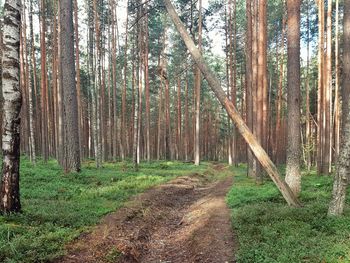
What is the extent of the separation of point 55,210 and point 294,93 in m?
8.40

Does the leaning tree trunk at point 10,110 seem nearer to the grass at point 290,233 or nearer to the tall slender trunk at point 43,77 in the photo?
the grass at point 290,233

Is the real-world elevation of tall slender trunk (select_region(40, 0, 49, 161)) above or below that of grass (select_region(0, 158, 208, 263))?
above

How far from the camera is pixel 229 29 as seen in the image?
100ft

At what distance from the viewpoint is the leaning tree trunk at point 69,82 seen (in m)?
14.1

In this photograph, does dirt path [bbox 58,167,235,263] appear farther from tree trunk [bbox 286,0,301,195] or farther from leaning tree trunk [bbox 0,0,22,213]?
tree trunk [bbox 286,0,301,195]

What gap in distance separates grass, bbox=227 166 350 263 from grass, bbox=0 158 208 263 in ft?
9.67

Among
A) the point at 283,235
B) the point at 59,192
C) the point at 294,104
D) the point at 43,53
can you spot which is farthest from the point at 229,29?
the point at 283,235

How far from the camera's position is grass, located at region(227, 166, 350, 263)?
5.35m

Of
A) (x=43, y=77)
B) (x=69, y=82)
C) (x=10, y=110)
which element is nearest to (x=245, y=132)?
(x=10, y=110)

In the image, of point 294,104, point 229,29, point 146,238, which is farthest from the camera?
point 229,29

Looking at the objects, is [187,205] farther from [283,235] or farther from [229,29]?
[229,29]

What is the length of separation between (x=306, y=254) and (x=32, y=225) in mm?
5572

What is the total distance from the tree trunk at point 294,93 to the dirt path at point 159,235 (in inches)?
104

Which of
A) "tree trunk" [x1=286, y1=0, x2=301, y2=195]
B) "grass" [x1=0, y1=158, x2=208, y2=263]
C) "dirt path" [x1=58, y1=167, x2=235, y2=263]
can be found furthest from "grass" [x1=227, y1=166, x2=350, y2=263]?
"grass" [x1=0, y1=158, x2=208, y2=263]
